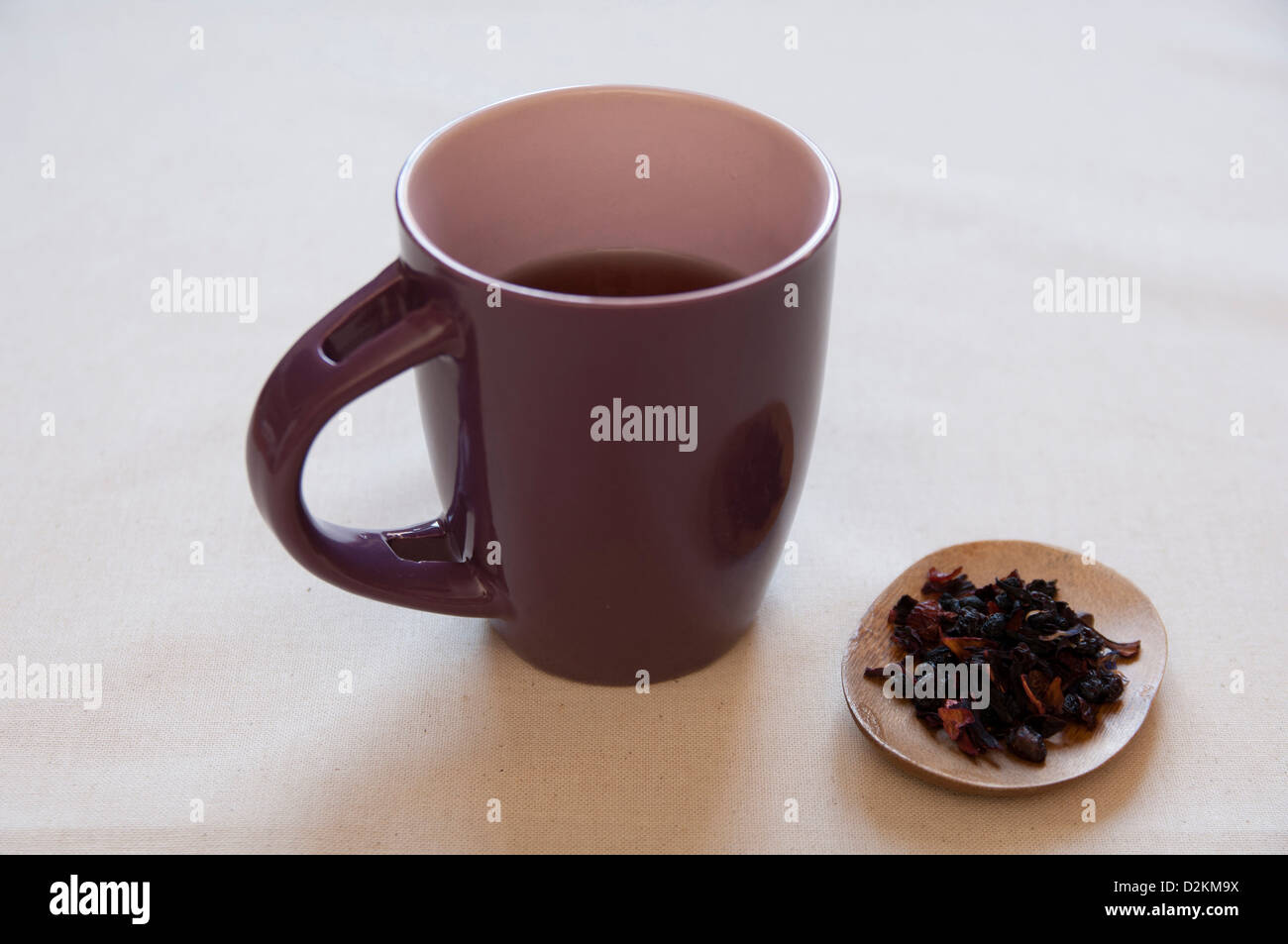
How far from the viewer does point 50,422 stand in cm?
103

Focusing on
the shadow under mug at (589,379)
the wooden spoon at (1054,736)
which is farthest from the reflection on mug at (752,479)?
the wooden spoon at (1054,736)

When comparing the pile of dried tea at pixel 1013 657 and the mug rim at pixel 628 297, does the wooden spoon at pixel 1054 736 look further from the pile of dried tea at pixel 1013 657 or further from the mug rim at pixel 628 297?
the mug rim at pixel 628 297

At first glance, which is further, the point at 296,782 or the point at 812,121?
the point at 812,121

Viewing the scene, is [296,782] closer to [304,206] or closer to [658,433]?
[658,433]

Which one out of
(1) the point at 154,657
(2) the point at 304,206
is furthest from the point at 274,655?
(2) the point at 304,206

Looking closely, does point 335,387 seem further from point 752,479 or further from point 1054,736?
point 1054,736

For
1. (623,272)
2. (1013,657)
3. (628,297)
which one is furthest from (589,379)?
(1013,657)

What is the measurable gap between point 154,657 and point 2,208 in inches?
26.3

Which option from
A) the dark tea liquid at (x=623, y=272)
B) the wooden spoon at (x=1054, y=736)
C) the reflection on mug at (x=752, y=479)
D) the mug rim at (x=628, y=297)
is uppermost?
the mug rim at (x=628, y=297)

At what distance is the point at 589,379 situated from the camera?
64 cm

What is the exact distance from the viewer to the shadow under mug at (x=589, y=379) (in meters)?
0.64

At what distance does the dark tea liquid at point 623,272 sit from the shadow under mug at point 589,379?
0.02m

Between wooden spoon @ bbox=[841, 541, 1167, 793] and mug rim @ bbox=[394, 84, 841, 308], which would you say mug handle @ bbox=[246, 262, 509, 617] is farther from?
wooden spoon @ bbox=[841, 541, 1167, 793]

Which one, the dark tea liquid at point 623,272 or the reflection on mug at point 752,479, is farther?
the dark tea liquid at point 623,272
